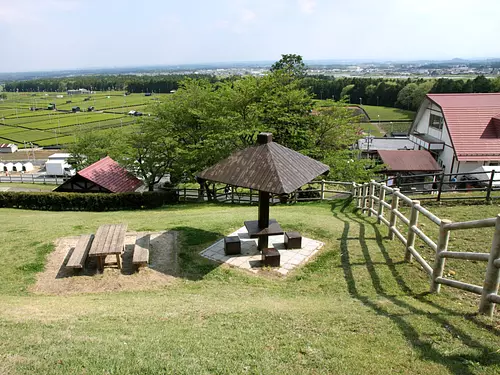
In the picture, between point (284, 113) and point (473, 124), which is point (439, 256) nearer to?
point (284, 113)

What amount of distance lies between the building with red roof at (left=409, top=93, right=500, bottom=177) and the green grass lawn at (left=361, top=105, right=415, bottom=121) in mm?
55128

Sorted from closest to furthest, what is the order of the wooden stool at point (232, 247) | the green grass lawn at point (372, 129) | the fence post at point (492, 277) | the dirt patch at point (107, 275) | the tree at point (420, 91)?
1. the fence post at point (492, 277)
2. the dirt patch at point (107, 275)
3. the wooden stool at point (232, 247)
4. the green grass lawn at point (372, 129)
5. the tree at point (420, 91)

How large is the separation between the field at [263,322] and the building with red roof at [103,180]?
15.2m

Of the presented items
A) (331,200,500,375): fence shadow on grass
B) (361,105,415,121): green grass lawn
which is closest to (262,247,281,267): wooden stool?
(331,200,500,375): fence shadow on grass

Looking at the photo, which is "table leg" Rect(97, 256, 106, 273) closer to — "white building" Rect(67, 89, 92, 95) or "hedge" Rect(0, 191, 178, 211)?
"hedge" Rect(0, 191, 178, 211)

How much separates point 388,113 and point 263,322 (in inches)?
3614

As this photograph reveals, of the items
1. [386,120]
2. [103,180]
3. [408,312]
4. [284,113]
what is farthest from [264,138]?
[386,120]

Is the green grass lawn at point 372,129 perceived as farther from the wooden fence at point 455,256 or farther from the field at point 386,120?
the wooden fence at point 455,256

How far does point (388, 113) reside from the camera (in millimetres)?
88062

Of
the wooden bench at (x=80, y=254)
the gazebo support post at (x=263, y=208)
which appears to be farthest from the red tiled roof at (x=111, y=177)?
the gazebo support post at (x=263, y=208)

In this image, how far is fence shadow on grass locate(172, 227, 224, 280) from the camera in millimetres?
8000

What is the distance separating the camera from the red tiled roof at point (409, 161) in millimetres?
27172

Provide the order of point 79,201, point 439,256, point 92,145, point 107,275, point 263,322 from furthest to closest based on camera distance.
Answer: point 92,145, point 79,201, point 107,275, point 439,256, point 263,322

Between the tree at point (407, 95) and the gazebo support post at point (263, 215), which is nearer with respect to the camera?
the gazebo support post at point (263, 215)
